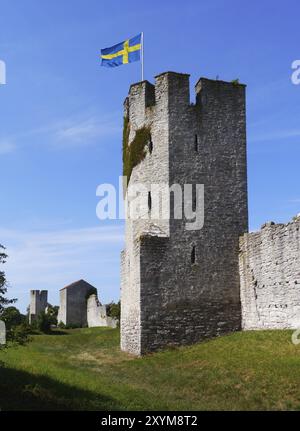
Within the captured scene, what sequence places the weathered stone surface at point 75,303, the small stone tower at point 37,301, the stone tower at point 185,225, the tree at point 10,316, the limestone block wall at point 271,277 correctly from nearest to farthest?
the tree at point 10,316 < the limestone block wall at point 271,277 < the stone tower at point 185,225 < the weathered stone surface at point 75,303 < the small stone tower at point 37,301

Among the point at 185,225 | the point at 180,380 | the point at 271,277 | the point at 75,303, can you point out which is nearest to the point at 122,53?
the point at 185,225

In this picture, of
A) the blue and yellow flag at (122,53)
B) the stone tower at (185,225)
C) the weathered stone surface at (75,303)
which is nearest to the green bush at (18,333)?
the stone tower at (185,225)

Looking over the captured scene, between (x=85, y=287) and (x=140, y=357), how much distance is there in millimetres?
35002

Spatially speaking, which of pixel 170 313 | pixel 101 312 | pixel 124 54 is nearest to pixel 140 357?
pixel 170 313

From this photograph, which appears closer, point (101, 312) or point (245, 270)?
point (245, 270)

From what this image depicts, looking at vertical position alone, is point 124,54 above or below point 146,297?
above

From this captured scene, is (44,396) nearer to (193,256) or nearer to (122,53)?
(193,256)

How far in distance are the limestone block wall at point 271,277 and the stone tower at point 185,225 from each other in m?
0.78

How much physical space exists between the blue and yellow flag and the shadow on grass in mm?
15571

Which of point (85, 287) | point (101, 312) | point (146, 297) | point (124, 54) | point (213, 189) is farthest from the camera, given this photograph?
point (85, 287)

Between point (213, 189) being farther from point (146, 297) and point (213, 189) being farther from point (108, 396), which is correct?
point (108, 396)

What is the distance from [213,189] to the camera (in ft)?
72.3

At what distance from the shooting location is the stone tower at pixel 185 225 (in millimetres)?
20703

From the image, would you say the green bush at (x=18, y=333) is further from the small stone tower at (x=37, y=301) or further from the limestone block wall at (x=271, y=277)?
the small stone tower at (x=37, y=301)
